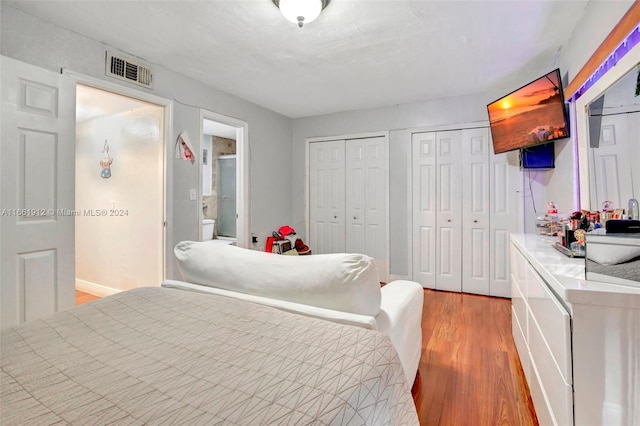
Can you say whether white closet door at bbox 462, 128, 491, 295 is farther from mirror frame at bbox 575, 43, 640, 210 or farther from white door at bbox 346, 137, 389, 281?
A: mirror frame at bbox 575, 43, 640, 210

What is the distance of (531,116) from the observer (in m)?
2.55

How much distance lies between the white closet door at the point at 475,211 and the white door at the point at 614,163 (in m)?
1.80

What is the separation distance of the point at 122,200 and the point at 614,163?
4319 mm

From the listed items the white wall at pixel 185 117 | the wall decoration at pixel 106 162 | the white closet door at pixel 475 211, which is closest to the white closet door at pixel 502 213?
the white closet door at pixel 475 211

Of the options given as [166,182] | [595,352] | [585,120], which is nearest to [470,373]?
[595,352]

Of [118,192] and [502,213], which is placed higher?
[118,192]

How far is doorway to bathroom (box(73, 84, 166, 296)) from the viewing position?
3025 mm

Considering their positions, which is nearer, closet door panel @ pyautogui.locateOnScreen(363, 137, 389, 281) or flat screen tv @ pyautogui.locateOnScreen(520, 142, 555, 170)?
flat screen tv @ pyautogui.locateOnScreen(520, 142, 555, 170)

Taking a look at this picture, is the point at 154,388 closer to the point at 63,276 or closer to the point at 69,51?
the point at 63,276

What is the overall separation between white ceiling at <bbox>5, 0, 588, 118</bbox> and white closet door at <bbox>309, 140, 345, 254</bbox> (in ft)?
4.10

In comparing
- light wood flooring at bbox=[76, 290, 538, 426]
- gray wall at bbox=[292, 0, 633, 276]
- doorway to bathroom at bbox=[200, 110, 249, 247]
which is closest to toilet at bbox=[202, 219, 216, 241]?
doorway to bathroom at bbox=[200, 110, 249, 247]

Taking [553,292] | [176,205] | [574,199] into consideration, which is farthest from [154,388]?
[574,199]

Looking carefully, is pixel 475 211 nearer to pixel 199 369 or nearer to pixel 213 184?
pixel 199 369

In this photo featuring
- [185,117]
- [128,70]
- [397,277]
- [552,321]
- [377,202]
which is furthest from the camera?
[377,202]
